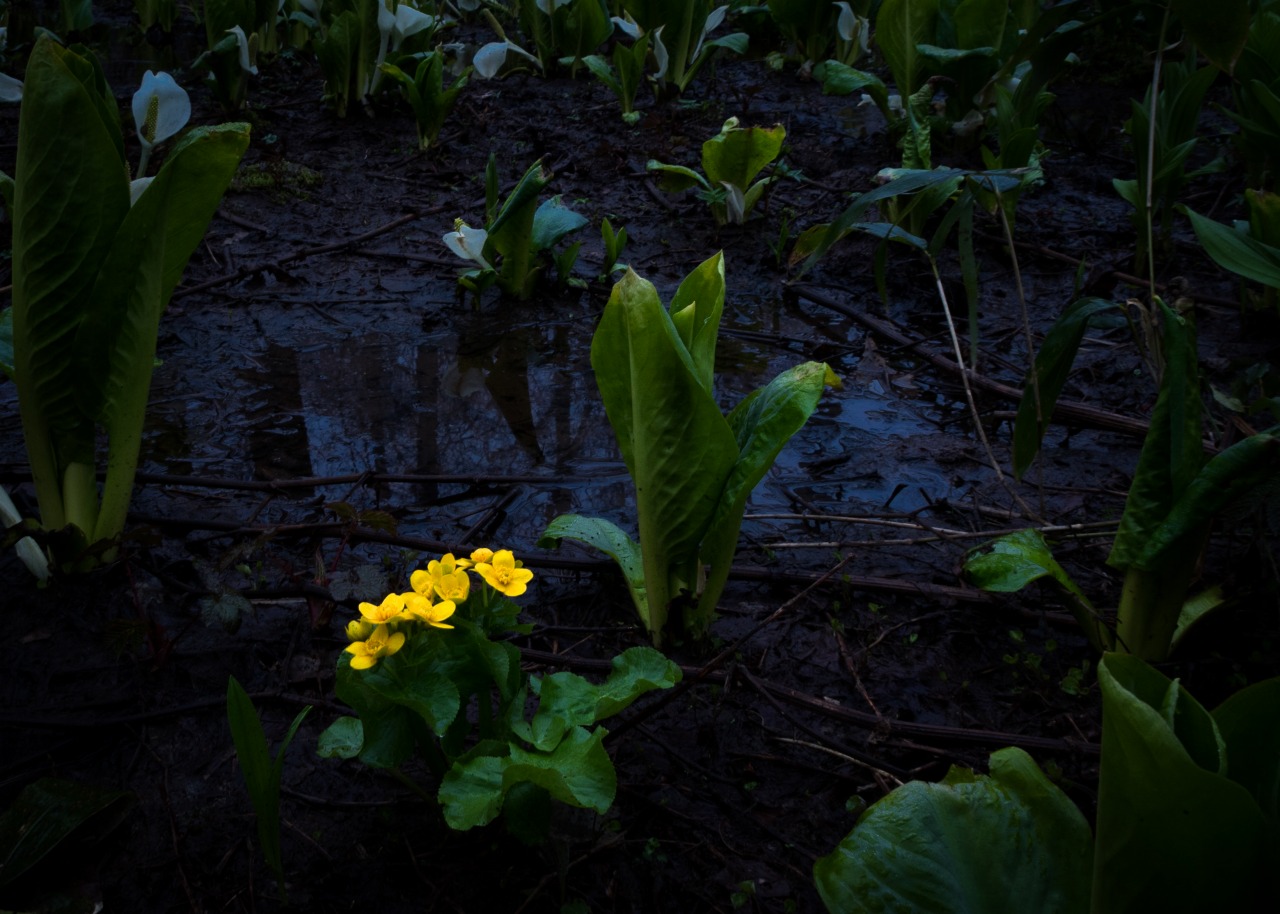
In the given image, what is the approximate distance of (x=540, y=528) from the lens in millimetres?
1910

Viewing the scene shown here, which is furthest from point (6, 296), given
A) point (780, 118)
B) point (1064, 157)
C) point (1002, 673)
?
point (1064, 157)

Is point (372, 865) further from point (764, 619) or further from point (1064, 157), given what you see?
point (1064, 157)

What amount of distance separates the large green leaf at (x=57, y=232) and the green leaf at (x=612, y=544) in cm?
81

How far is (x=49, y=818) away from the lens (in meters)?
1.16

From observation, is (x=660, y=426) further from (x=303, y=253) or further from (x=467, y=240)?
(x=303, y=253)

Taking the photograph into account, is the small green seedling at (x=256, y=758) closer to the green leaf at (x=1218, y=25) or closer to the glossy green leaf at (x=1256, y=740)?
the glossy green leaf at (x=1256, y=740)

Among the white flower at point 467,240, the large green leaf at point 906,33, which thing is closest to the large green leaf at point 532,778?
the white flower at point 467,240

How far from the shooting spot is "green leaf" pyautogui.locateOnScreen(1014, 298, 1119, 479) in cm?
142

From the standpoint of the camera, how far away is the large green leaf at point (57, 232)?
4.50 ft

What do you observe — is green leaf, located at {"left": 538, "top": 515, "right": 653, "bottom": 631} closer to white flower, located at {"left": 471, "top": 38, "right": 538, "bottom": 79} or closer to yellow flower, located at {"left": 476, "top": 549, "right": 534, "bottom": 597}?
yellow flower, located at {"left": 476, "top": 549, "right": 534, "bottom": 597}

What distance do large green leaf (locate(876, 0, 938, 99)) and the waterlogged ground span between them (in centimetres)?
83

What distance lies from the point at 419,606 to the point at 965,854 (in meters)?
0.65

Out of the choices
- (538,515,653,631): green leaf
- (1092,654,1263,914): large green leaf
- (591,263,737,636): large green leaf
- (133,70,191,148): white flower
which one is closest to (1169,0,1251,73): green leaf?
(591,263,737,636): large green leaf

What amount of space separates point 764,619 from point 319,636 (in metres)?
0.76
